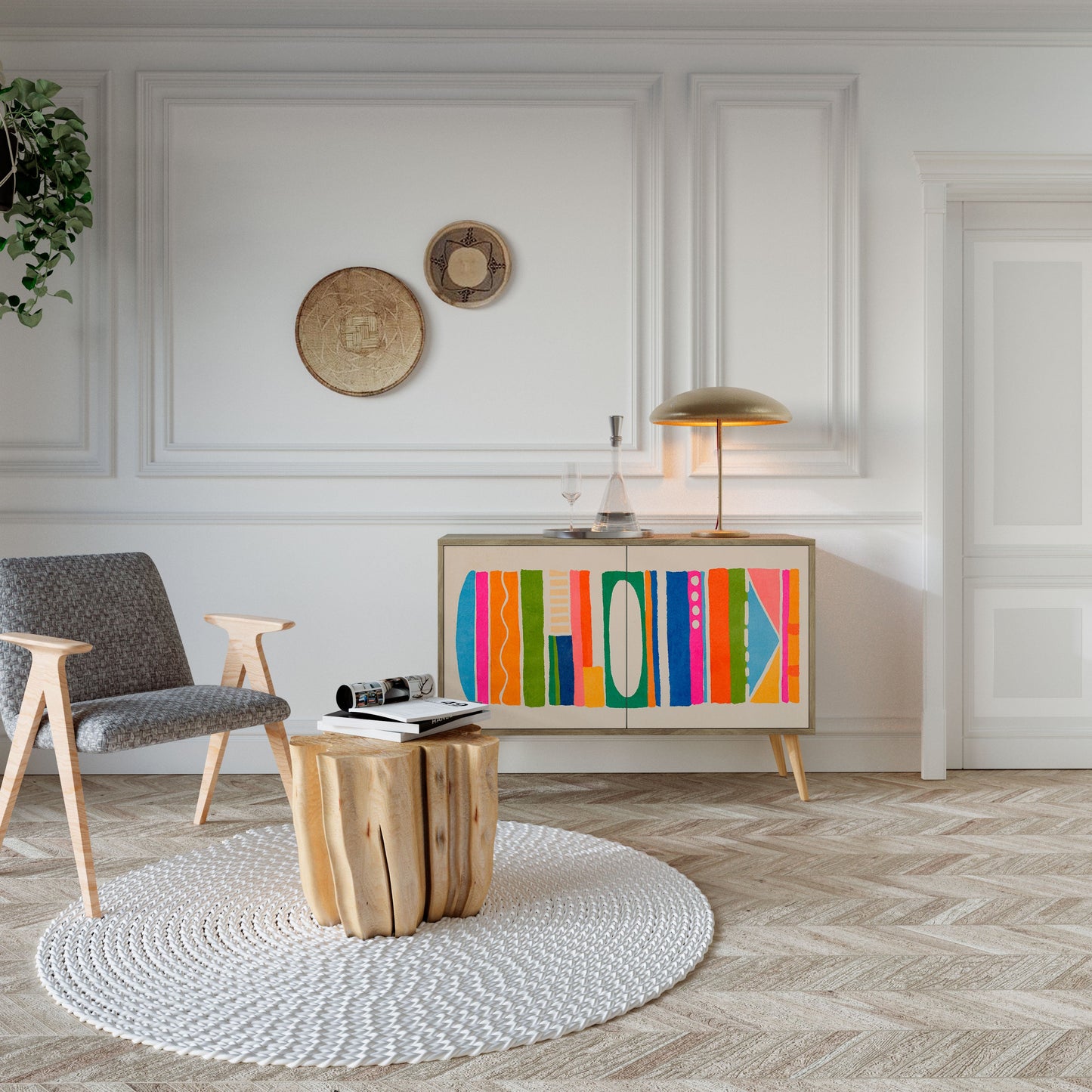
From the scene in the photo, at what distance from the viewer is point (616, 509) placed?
331 centimetres

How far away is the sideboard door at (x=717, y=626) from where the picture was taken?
3.15 m

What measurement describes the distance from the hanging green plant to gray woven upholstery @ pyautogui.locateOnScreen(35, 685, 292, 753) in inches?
57.5

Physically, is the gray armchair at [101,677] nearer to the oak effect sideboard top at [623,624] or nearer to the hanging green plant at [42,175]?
the oak effect sideboard top at [623,624]

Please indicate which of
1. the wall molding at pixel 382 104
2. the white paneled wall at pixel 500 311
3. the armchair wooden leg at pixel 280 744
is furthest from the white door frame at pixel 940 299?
the armchair wooden leg at pixel 280 744

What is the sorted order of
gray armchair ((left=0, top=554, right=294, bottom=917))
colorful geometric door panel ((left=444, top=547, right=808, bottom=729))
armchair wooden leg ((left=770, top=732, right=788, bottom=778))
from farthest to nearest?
armchair wooden leg ((left=770, top=732, right=788, bottom=778)) → colorful geometric door panel ((left=444, top=547, right=808, bottom=729)) → gray armchair ((left=0, top=554, right=294, bottom=917))

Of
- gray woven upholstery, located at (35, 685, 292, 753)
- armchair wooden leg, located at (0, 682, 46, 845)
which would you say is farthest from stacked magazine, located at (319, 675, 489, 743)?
armchair wooden leg, located at (0, 682, 46, 845)

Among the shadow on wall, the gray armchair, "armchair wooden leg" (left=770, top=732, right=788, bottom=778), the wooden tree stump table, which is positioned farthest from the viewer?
the shadow on wall

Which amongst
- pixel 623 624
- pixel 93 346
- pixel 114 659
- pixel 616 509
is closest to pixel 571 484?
pixel 616 509

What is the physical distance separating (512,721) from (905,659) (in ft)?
4.83

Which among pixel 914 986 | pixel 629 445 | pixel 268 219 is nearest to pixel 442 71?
pixel 268 219

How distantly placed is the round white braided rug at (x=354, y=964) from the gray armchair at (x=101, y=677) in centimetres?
25

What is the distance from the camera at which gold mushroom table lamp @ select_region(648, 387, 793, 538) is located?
10.5 ft

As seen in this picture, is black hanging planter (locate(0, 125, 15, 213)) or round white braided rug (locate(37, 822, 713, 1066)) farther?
black hanging planter (locate(0, 125, 15, 213))

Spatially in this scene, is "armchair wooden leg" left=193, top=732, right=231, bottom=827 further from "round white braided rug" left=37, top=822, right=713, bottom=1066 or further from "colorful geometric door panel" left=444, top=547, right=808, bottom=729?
"colorful geometric door panel" left=444, top=547, right=808, bottom=729
